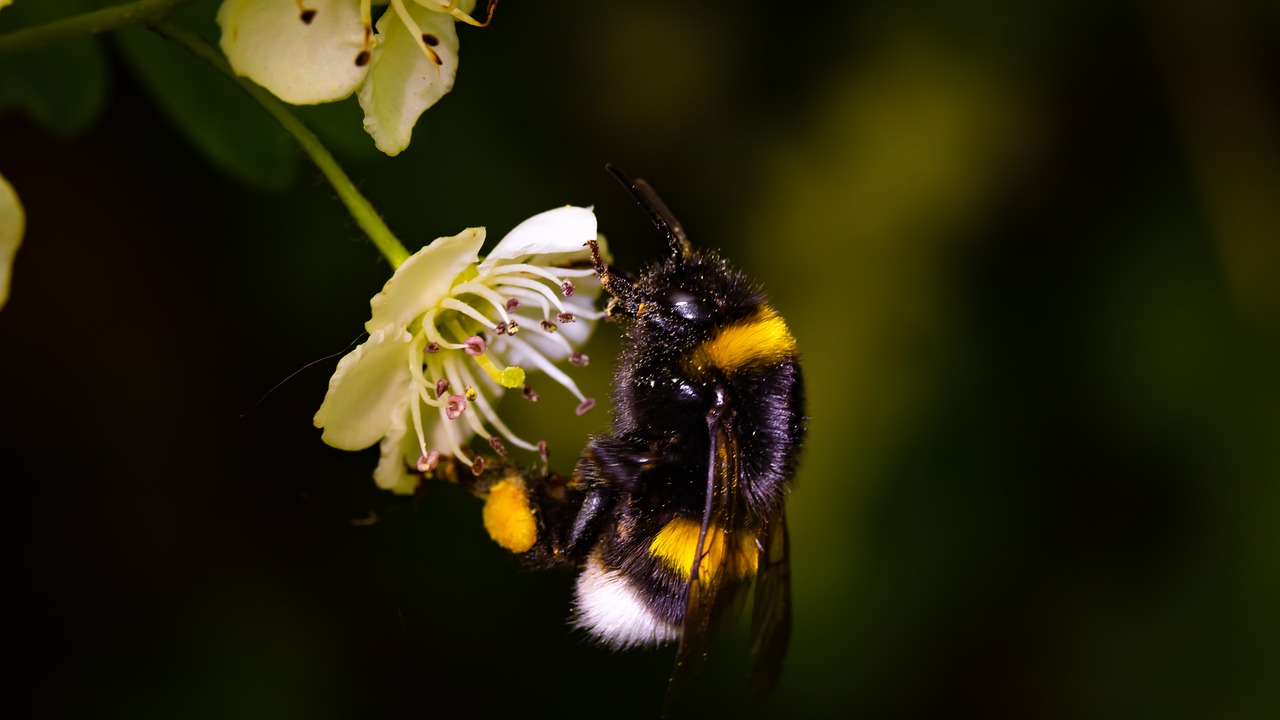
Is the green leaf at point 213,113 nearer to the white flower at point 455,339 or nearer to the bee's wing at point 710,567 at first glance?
the white flower at point 455,339

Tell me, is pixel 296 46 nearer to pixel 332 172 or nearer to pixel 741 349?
pixel 332 172

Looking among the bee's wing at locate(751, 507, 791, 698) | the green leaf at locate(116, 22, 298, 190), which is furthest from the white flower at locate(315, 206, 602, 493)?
the green leaf at locate(116, 22, 298, 190)

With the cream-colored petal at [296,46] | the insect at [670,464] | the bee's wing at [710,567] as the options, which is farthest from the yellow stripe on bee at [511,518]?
the cream-colored petal at [296,46]

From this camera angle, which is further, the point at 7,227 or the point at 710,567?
the point at 710,567

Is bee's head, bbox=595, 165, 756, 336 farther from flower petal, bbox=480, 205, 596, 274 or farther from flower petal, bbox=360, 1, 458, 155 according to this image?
flower petal, bbox=360, 1, 458, 155

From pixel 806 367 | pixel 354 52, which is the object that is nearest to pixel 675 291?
pixel 354 52

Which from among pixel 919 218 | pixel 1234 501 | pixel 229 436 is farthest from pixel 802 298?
pixel 229 436

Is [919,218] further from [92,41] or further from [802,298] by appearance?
[92,41]
